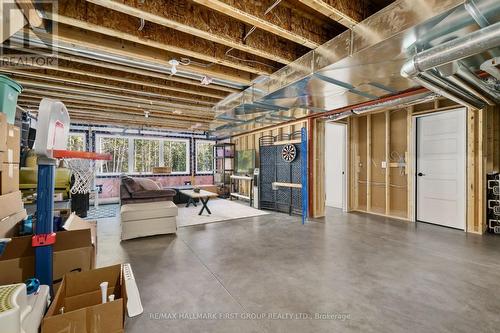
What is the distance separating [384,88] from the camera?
3375mm

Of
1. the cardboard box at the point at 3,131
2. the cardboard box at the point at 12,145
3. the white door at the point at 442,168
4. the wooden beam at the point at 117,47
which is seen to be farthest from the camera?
the white door at the point at 442,168

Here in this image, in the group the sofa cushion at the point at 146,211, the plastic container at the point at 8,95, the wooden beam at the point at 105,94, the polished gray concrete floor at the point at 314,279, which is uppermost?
the wooden beam at the point at 105,94

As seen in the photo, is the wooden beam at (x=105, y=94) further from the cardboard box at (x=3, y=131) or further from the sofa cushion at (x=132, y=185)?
the cardboard box at (x=3, y=131)

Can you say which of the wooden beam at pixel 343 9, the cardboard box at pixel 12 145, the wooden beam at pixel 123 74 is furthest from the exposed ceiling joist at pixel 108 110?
Result: the wooden beam at pixel 343 9

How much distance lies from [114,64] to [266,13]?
224 cm

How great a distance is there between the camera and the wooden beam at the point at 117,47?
8.04 feet

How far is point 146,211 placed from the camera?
12.8ft

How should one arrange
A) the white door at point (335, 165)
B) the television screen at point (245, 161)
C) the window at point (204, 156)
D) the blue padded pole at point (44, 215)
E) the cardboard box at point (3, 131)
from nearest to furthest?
the blue padded pole at point (44, 215)
the cardboard box at point (3, 131)
the white door at point (335, 165)
the television screen at point (245, 161)
the window at point (204, 156)

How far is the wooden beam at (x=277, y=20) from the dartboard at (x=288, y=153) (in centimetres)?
314

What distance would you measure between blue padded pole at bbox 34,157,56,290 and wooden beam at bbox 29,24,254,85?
1657mm

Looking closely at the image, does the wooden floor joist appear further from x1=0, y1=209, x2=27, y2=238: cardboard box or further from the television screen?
the television screen

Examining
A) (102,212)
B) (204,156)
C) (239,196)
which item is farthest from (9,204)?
(204,156)

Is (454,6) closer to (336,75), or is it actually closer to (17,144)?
(336,75)

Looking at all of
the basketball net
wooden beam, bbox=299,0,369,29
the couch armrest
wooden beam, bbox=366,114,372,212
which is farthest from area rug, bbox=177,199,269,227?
wooden beam, bbox=299,0,369,29
